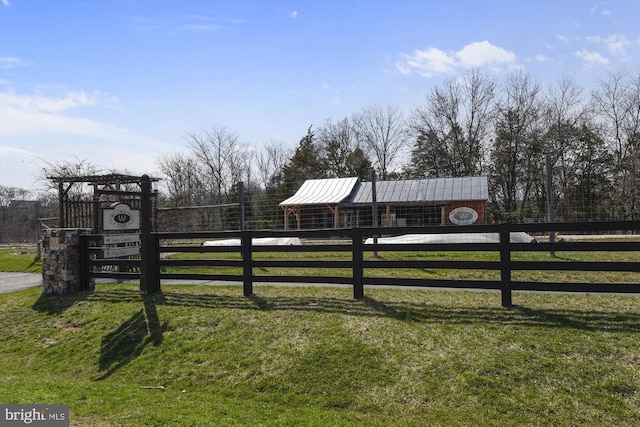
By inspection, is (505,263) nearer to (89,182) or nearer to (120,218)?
(120,218)

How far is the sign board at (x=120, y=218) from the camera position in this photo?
370 inches

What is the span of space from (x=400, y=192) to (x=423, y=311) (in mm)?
18474

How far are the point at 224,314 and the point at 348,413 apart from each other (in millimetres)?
2933

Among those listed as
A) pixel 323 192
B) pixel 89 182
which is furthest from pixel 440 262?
pixel 323 192

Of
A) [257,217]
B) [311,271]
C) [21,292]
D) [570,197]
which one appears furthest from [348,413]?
[570,197]

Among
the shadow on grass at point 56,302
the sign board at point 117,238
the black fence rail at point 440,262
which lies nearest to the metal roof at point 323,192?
the sign board at point 117,238

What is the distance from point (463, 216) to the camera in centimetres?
2133

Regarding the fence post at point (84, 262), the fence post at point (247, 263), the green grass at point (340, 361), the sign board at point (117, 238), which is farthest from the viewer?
the fence post at point (84, 262)

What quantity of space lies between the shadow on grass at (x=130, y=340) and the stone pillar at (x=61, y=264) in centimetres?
265

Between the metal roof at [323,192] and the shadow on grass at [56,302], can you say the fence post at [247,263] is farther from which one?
the metal roof at [323,192]

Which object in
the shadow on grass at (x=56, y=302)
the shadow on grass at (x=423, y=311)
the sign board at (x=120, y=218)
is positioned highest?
the sign board at (x=120, y=218)

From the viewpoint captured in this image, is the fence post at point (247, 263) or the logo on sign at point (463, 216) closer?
the fence post at point (247, 263)

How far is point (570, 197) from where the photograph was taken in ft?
Result: 83.3

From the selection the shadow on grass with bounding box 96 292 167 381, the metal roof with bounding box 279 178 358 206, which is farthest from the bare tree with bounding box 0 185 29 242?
the shadow on grass with bounding box 96 292 167 381
